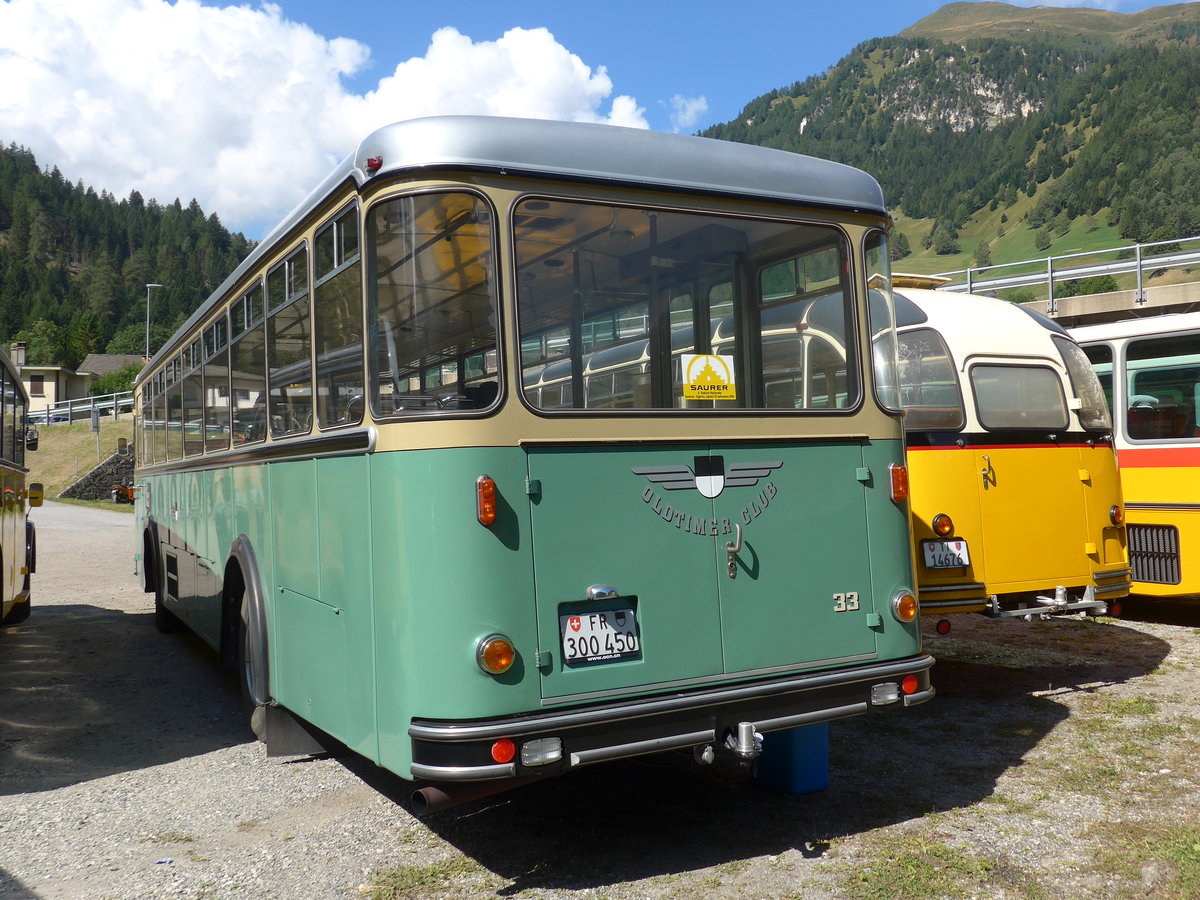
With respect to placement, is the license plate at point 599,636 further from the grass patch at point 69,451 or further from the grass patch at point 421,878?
the grass patch at point 69,451

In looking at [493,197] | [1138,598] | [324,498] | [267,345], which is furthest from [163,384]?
[1138,598]

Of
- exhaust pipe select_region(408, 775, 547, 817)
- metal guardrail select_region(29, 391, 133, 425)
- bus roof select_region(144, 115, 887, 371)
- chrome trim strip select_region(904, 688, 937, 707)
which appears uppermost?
metal guardrail select_region(29, 391, 133, 425)

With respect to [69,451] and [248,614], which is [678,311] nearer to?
[248,614]

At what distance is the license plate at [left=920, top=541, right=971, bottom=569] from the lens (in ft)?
22.8

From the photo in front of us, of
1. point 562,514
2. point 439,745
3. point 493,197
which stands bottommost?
point 439,745

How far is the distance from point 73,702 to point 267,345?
3779 mm

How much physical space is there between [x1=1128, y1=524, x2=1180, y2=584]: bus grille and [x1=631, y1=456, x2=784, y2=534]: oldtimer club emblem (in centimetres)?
614

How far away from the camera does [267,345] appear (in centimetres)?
582

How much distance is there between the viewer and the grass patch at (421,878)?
415cm

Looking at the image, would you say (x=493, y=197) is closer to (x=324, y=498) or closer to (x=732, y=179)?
(x=732, y=179)

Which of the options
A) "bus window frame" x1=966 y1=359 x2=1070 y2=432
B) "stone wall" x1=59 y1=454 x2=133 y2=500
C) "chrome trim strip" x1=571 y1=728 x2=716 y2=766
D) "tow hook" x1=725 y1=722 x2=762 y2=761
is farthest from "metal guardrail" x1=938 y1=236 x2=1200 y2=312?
"stone wall" x1=59 y1=454 x2=133 y2=500

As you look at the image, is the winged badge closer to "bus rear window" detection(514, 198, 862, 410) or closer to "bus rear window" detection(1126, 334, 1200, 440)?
"bus rear window" detection(514, 198, 862, 410)

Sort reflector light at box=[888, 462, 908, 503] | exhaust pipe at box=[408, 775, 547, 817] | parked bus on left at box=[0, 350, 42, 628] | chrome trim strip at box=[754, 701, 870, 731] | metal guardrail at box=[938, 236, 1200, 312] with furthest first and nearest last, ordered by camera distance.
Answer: metal guardrail at box=[938, 236, 1200, 312]
parked bus on left at box=[0, 350, 42, 628]
reflector light at box=[888, 462, 908, 503]
chrome trim strip at box=[754, 701, 870, 731]
exhaust pipe at box=[408, 775, 547, 817]

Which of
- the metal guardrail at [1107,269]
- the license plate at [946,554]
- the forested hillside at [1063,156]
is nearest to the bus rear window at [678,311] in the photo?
the license plate at [946,554]
